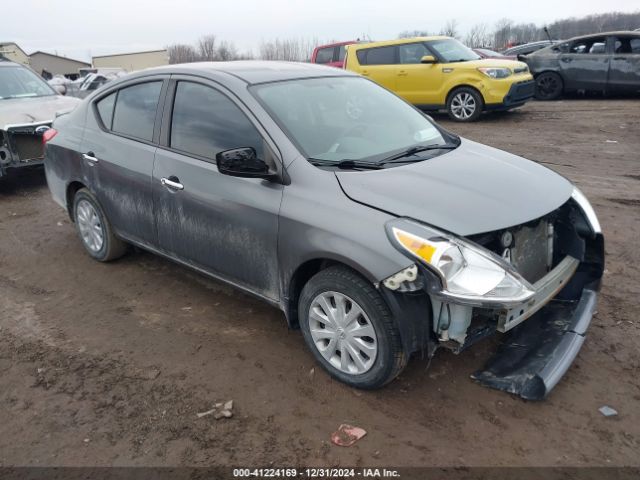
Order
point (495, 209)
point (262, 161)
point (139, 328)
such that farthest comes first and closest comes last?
point (139, 328) → point (262, 161) → point (495, 209)

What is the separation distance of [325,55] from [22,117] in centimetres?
974

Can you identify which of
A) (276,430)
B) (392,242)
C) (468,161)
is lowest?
(276,430)

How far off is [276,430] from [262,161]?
1550 mm

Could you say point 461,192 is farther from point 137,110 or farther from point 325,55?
point 325,55

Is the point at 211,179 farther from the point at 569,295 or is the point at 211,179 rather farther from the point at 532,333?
the point at 569,295

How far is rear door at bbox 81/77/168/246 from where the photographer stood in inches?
159

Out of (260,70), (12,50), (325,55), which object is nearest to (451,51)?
(325,55)

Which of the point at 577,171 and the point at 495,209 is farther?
the point at 577,171

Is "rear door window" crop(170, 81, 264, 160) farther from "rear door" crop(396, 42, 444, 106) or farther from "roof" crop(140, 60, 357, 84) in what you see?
"rear door" crop(396, 42, 444, 106)

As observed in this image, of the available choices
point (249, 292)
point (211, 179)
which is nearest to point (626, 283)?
point (249, 292)

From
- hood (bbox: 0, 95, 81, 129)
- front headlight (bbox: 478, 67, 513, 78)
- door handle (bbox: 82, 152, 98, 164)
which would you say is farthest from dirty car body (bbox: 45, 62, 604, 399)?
front headlight (bbox: 478, 67, 513, 78)

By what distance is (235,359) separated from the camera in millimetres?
3469

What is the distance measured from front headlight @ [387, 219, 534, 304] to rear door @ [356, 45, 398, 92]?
32.7 feet

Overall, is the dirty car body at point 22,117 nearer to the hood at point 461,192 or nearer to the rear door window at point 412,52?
the hood at point 461,192
